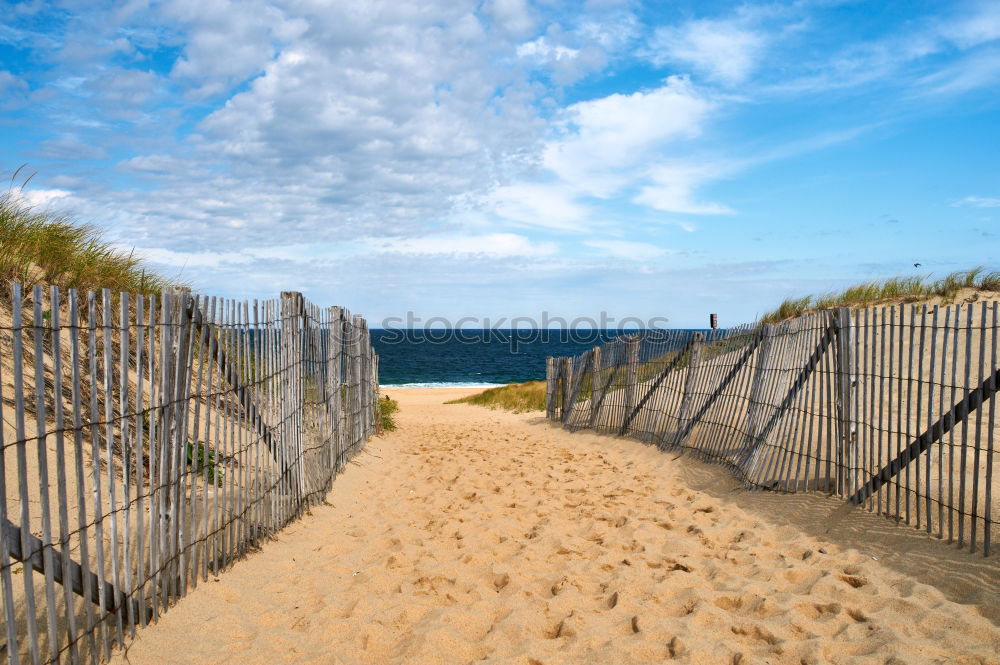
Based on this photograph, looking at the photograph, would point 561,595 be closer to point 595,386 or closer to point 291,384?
point 291,384

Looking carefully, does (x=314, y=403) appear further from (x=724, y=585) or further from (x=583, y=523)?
(x=724, y=585)

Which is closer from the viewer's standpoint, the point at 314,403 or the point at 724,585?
the point at 724,585

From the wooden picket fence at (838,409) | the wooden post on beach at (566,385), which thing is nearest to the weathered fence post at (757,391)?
the wooden picket fence at (838,409)

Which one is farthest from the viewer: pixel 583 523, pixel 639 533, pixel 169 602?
pixel 583 523

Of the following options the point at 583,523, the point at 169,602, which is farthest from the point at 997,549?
the point at 169,602

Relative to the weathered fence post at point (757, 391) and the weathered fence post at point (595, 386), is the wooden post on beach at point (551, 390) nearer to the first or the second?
the weathered fence post at point (595, 386)

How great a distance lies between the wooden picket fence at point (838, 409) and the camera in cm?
439

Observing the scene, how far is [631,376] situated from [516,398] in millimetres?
9222

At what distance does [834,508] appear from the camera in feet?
17.4

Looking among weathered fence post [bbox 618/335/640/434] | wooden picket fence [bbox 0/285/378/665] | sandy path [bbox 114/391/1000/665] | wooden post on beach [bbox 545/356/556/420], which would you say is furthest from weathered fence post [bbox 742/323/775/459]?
wooden post on beach [bbox 545/356/556/420]

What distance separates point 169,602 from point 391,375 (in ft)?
156

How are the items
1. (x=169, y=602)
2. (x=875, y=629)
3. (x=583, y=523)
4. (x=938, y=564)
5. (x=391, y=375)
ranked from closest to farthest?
(x=875, y=629), (x=169, y=602), (x=938, y=564), (x=583, y=523), (x=391, y=375)

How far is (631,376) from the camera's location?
34.6ft

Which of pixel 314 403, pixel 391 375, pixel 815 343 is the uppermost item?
pixel 815 343
